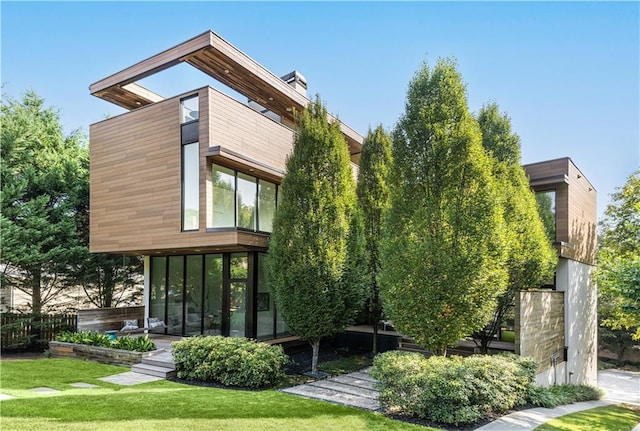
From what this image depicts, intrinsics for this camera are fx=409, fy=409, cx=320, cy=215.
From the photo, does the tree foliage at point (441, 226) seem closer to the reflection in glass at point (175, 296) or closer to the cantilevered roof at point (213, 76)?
the cantilevered roof at point (213, 76)

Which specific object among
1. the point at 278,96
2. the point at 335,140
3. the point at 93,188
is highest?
the point at 278,96

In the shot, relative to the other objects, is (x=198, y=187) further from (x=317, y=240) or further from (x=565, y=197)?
(x=565, y=197)

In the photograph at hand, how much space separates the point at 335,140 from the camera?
10.6m

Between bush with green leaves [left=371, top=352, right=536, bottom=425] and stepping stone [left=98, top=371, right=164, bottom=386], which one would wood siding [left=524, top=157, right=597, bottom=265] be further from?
stepping stone [left=98, top=371, right=164, bottom=386]

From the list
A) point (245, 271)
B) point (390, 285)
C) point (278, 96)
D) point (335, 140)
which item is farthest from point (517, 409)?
point (278, 96)

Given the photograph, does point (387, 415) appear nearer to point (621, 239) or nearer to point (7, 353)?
point (7, 353)

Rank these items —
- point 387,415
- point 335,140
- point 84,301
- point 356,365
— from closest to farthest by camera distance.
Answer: point 387,415, point 335,140, point 356,365, point 84,301

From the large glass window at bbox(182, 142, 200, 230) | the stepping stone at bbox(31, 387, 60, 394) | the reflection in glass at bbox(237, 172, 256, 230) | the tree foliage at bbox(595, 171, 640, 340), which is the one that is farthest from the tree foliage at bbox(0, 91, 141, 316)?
the tree foliage at bbox(595, 171, 640, 340)

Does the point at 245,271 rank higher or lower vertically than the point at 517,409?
higher

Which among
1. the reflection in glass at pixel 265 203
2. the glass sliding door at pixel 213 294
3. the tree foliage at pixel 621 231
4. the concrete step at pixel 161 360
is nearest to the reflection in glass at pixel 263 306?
the reflection in glass at pixel 265 203

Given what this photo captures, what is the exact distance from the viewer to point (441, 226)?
28.0 ft

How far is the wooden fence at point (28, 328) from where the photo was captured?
14.1 meters

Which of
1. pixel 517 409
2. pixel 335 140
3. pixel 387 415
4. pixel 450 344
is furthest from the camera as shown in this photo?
pixel 335 140

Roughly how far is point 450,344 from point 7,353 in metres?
14.9
